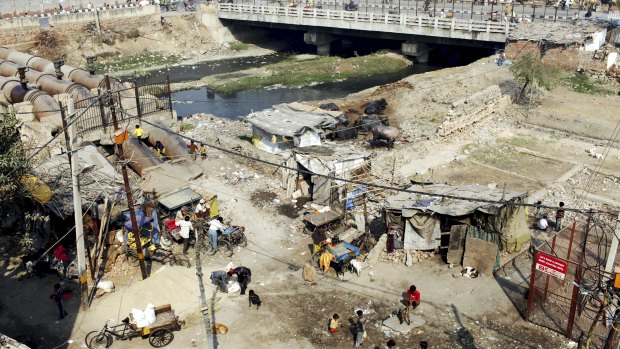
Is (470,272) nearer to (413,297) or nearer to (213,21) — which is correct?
(413,297)

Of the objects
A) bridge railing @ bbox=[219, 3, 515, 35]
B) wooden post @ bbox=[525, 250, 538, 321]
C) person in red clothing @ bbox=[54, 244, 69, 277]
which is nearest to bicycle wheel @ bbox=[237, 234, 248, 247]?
person in red clothing @ bbox=[54, 244, 69, 277]

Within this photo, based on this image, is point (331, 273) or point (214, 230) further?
point (214, 230)

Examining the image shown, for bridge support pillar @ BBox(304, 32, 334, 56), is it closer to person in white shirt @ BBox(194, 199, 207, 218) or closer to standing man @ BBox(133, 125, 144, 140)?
standing man @ BBox(133, 125, 144, 140)

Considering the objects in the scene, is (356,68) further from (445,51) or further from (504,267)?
(504,267)

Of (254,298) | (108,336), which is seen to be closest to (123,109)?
(108,336)

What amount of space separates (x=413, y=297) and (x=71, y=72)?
26.4 metres

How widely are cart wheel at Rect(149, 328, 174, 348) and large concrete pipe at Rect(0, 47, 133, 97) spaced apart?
15470 mm

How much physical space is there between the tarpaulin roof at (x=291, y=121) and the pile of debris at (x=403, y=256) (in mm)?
8552

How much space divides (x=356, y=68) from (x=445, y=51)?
9.41 metres

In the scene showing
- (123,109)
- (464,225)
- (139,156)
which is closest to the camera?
(464,225)

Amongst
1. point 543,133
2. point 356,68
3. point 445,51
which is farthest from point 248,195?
point 445,51

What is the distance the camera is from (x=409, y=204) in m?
18.1

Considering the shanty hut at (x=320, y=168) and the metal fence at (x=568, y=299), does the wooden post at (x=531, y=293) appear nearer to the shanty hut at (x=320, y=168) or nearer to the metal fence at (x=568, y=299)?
the metal fence at (x=568, y=299)

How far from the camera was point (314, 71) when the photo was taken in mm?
48656
